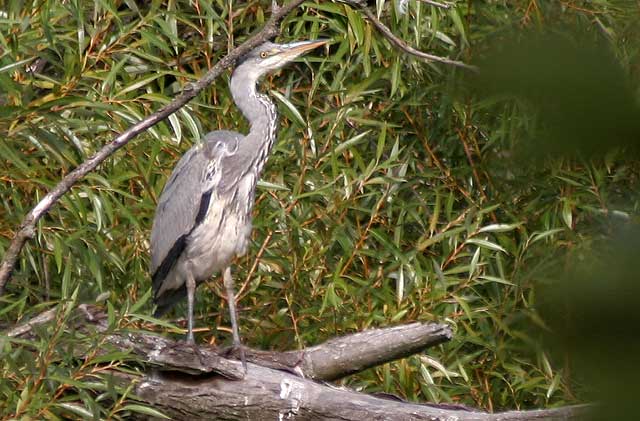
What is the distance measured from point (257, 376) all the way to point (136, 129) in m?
Answer: 0.66

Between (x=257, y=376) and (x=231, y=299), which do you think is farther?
(x=231, y=299)

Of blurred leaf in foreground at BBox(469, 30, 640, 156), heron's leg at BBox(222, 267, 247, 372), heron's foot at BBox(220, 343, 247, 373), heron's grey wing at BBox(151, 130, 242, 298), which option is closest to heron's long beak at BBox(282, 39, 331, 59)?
heron's grey wing at BBox(151, 130, 242, 298)

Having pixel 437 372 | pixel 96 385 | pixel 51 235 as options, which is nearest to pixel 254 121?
pixel 51 235

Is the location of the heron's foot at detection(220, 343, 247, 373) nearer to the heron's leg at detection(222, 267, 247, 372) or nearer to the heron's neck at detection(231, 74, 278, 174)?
the heron's leg at detection(222, 267, 247, 372)

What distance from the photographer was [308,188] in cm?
351

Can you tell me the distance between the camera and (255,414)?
247cm

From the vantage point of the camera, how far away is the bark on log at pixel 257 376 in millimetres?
2428

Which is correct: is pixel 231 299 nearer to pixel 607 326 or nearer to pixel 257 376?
pixel 257 376

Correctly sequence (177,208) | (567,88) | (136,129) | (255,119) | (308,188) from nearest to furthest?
(567,88)
(136,129)
(177,208)
(255,119)
(308,188)

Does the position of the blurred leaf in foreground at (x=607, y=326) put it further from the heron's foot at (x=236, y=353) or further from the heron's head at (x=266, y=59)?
the heron's head at (x=266, y=59)

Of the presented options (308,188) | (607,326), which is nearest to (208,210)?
(308,188)

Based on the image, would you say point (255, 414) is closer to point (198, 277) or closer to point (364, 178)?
point (198, 277)

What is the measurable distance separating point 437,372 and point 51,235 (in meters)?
1.27

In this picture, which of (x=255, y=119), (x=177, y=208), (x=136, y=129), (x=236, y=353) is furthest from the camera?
(x=255, y=119)
